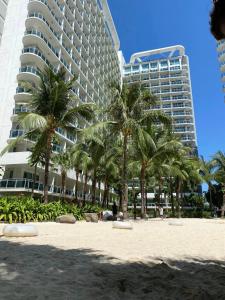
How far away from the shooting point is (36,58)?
40562 millimetres

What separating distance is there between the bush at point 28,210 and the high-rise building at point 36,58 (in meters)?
9.54

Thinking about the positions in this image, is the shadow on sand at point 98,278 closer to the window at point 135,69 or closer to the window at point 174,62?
the window at point 174,62

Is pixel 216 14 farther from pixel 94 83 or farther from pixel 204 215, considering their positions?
pixel 94 83

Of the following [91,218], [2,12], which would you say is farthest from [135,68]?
[91,218]

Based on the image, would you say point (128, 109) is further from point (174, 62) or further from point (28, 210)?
point (174, 62)

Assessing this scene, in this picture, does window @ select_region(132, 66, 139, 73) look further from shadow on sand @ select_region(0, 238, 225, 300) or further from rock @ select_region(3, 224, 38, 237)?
shadow on sand @ select_region(0, 238, 225, 300)

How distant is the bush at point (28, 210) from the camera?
1436 cm

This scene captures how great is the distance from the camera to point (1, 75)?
131 ft

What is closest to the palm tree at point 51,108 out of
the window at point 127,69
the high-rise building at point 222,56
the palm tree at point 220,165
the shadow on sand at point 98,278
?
the shadow on sand at point 98,278

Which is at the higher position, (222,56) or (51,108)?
(222,56)

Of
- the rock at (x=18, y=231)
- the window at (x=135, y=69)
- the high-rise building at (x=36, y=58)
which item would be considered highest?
the window at (x=135, y=69)

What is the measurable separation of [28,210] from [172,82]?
302 ft

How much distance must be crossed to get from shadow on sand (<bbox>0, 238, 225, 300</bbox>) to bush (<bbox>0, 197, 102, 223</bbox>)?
8.01 m

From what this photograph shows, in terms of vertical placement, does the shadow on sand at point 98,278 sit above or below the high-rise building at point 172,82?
below
